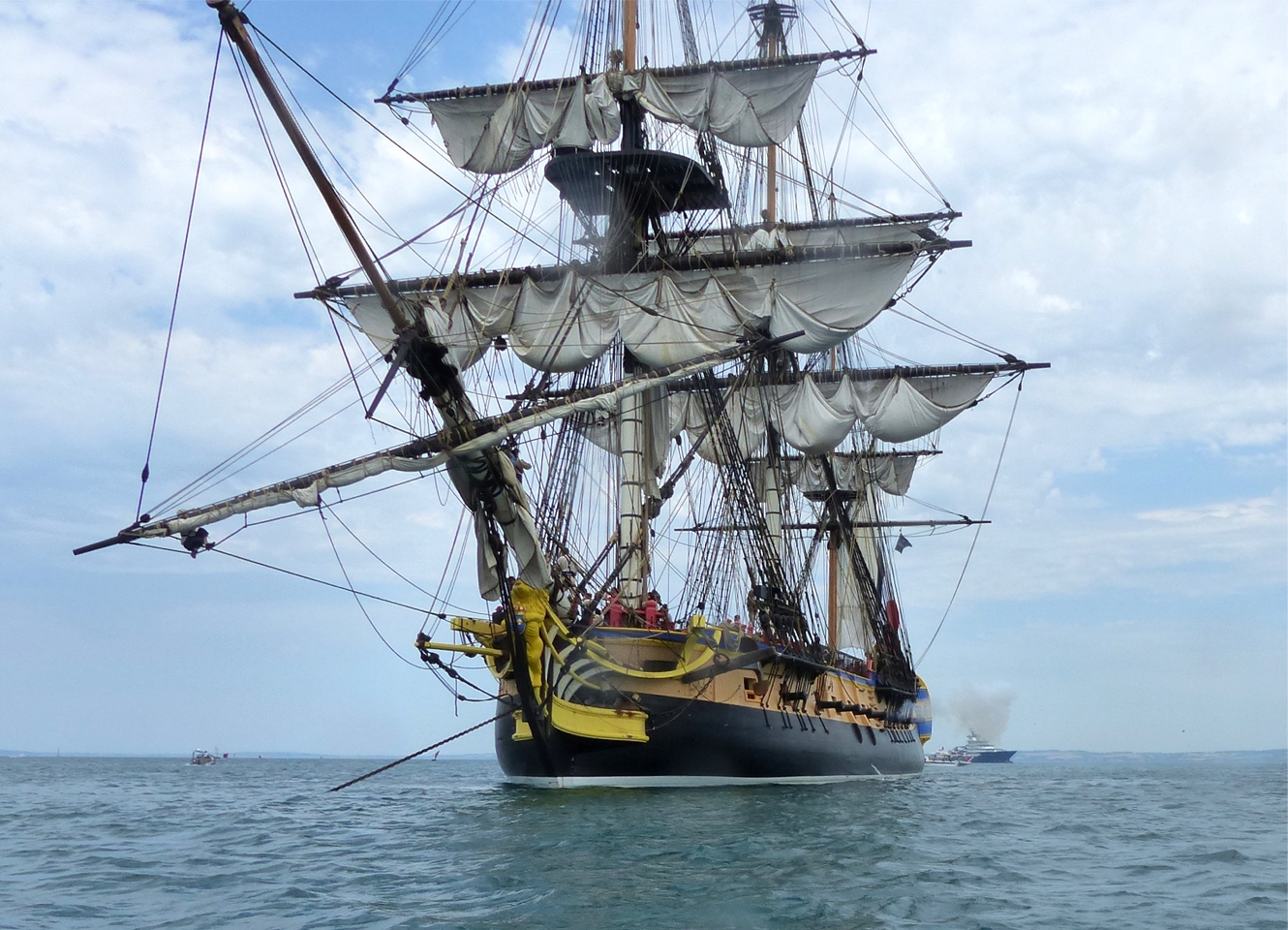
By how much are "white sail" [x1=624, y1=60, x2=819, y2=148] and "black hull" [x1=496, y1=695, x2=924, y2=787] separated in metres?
15.9

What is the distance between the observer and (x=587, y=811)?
72.5 feet

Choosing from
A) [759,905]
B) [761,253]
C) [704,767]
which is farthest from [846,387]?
[759,905]

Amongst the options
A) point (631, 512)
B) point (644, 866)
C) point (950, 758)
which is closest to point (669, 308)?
point (631, 512)

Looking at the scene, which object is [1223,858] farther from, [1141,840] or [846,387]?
[846,387]

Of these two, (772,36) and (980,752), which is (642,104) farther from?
(980,752)

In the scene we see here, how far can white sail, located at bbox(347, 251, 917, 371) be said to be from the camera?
105ft

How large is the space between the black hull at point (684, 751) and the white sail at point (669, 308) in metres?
9.42

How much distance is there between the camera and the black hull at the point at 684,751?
2617 centimetres

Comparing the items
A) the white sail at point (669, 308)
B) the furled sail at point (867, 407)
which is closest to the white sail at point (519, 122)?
the white sail at point (669, 308)

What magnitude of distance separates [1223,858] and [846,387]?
20.7m

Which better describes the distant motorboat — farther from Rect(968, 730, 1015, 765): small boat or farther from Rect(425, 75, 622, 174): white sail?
Rect(425, 75, 622, 174): white sail

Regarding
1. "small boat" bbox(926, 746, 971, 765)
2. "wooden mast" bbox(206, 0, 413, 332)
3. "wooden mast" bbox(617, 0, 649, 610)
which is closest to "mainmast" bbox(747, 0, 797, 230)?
"wooden mast" bbox(617, 0, 649, 610)

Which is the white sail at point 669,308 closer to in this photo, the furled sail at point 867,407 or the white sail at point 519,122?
the white sail at point 519,122

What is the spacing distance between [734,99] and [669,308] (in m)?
6.51
